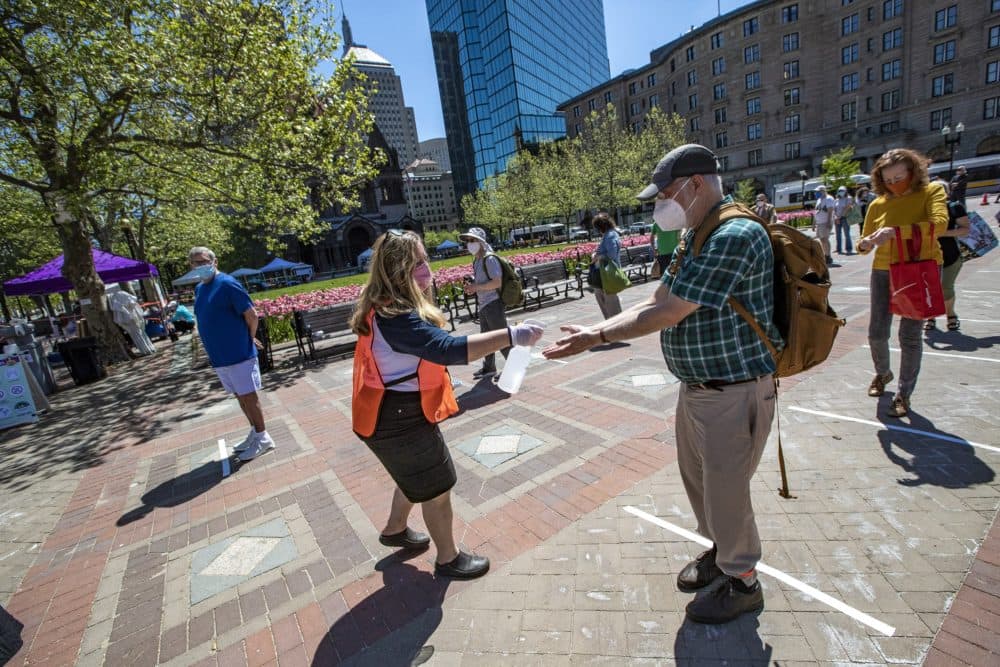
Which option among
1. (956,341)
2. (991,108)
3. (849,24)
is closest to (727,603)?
(956,341)

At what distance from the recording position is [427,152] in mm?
197875

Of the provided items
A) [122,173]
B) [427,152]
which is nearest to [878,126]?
[122,173]

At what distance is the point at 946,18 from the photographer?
43.0 meters

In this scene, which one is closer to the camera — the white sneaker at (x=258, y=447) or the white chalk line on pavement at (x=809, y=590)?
the white chalk line on pavement at (x=809, y=590)

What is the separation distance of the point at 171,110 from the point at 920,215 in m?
12.9

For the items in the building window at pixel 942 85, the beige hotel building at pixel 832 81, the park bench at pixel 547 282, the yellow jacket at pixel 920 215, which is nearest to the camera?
the yellow jacket at pixel 920 215

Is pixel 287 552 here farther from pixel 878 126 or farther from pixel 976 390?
pixel 878 126

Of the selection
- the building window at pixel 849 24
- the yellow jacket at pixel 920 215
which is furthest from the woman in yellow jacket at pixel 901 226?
the building window at pixel 849 24

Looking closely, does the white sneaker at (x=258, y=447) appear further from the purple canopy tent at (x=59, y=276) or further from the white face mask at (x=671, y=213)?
the purple canopy tent at (x=59, y=276)

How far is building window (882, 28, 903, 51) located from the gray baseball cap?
213 ft

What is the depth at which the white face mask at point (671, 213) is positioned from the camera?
2.10 m

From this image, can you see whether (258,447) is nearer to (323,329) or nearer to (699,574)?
(699,574)

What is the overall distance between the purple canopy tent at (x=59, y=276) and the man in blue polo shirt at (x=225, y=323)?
11003 millimetres

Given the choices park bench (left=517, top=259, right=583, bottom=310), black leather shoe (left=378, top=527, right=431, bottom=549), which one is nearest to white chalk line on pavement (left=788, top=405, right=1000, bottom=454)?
black leather shoe (left=378, top=527, right=431, bottom=549)
